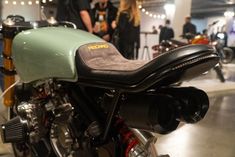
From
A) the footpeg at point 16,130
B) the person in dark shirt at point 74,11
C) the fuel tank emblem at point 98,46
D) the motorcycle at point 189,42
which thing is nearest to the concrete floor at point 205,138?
the motorcycle at point 189,42

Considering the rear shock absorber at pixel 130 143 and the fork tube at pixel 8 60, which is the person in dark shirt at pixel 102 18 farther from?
the rear shock absorber at pixel 130 143

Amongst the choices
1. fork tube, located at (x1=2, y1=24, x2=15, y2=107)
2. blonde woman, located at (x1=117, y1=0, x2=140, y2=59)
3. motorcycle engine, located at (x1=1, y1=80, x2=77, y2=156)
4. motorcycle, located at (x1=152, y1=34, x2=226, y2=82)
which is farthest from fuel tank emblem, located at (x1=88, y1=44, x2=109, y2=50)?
blonde woman, located at (x1=117, y1=0, x2=140, y2=59)

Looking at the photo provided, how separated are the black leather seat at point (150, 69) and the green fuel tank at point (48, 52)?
2.3 inches

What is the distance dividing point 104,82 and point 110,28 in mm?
3051

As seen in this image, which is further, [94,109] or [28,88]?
[28,88]

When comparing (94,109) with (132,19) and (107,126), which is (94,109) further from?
(132,19)

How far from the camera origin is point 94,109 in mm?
1328

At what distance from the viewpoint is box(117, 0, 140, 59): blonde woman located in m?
4.04

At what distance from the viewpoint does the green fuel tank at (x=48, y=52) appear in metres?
1.30

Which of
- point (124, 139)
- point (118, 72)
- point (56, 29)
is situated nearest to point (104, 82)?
point (118, 72)

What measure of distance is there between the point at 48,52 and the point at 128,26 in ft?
9.32

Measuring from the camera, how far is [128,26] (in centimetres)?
415

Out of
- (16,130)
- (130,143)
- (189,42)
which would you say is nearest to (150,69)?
(130,143)

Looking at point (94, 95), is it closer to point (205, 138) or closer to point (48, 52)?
point (48, 52)
